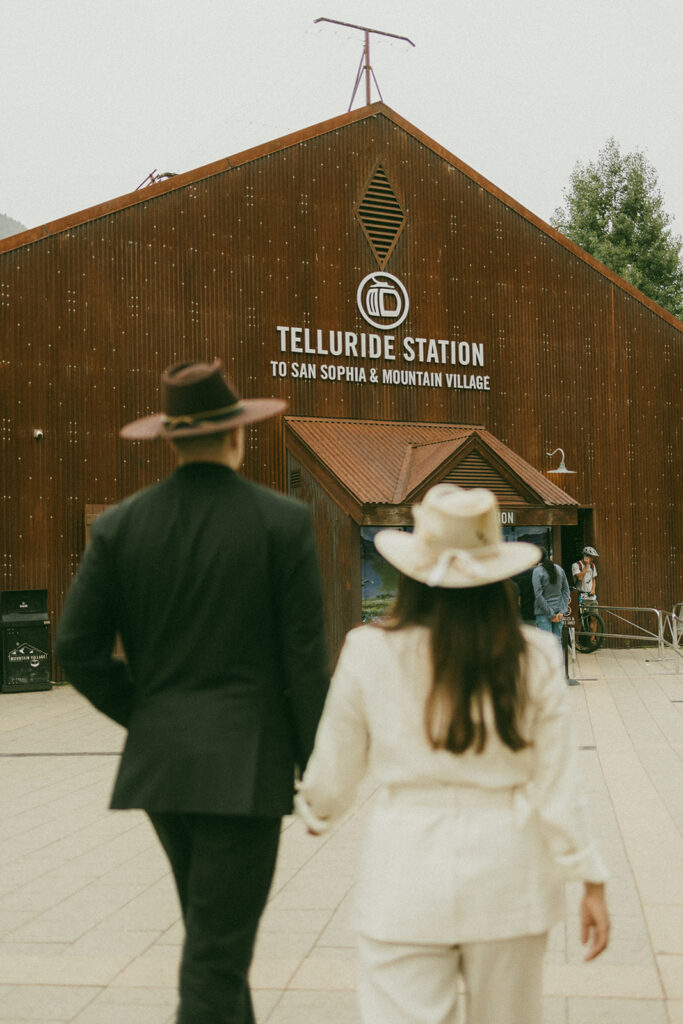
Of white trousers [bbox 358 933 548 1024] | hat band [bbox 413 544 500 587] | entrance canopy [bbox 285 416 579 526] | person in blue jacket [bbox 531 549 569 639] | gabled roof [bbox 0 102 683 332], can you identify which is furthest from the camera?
gabled roof [bbox 0 102 683 332]

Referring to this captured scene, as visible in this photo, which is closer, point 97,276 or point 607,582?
point 97,276

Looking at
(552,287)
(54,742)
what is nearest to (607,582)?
(552,287)

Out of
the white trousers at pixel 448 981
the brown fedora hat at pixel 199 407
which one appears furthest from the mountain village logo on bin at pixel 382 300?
the white trousers at pixel 448 981

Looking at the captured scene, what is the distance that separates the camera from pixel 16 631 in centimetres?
1550

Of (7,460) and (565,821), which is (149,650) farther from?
(7,460)

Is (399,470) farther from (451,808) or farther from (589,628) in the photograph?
(451,808)

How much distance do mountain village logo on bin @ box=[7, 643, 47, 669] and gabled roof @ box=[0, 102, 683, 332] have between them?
5.69m

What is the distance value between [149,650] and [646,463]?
62.5 ft

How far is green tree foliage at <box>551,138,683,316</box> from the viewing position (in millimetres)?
40469

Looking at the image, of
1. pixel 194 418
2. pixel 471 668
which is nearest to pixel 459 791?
pixel 471 668

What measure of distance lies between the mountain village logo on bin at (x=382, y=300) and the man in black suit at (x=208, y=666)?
16.0m

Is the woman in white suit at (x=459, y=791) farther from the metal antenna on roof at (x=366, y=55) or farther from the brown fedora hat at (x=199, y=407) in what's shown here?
the metal antenna on roof at (x=366, y=55)

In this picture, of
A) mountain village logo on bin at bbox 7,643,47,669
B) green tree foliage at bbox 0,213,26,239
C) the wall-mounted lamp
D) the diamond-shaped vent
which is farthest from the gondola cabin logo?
green tree foliage at bbox 0,213,26,239

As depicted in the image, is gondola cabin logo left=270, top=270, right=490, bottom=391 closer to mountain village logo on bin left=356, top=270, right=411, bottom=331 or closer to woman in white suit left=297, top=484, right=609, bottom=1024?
mountain village logo on bin left=356, top=270, right=411, bottom=331
